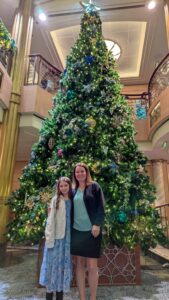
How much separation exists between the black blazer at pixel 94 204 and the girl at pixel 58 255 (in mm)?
126

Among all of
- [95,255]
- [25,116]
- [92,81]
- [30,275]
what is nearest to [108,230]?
[95,255]

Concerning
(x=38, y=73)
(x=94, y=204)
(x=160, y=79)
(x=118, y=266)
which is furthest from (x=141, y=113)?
(x=94, y=204)

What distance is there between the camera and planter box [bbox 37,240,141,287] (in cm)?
282

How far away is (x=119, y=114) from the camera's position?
12.4ft

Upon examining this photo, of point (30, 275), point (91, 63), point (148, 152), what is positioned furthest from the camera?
point (148, 152)

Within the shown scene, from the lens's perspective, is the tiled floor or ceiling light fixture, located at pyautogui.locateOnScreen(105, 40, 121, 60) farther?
ceiling light fixture, located at pyautogui.locateOnScreen(105, 40, 121, 60)

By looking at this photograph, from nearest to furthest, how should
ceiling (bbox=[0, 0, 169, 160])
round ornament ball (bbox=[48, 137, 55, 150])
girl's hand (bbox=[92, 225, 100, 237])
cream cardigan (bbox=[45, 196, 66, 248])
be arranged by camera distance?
girl's hand (bbox=[92, 225, 100, 237])
cream cardigan (bbox=[45, 196, 66, 248])
round ornament ball (bbox=[48, 137, 55, 150])
ceiling (bbox=[0, 0, 169, 160])

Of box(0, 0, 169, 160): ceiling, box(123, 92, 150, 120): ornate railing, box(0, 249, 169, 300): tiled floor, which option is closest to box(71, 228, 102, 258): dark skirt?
box(0, 249, 169, 300): tiled floor

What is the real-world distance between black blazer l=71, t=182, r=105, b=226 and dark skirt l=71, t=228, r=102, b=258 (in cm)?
15

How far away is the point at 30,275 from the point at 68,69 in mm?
3644

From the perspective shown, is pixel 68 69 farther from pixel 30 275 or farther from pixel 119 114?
pixel 30 275

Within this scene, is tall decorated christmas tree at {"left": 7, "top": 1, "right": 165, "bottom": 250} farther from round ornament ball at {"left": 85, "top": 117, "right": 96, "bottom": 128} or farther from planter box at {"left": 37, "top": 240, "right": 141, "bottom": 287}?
planter box at {"left": 37, "top": 240, "right": 141, "bottom": 287}

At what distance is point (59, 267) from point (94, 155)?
171 centimetres

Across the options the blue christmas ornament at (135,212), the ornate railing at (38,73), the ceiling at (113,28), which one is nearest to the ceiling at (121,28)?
the ceiling at (113,28)
